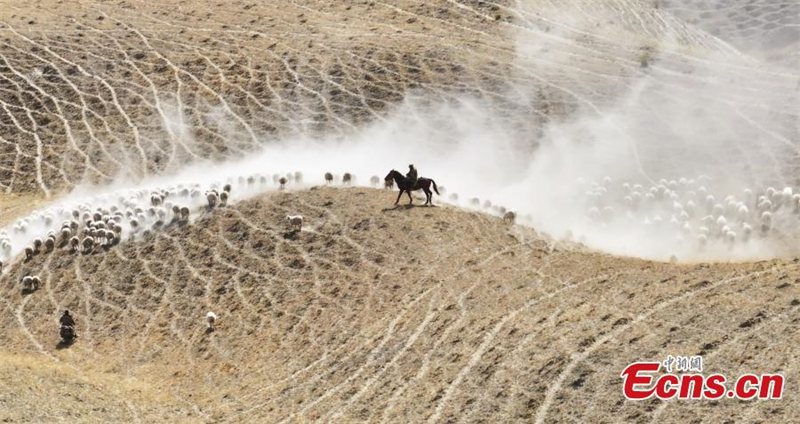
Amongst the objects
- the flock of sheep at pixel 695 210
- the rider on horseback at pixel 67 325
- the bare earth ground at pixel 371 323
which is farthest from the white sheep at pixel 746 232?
the rider on horseback at pixel 67 325

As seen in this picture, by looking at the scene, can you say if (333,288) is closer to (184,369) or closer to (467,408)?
(184,369)

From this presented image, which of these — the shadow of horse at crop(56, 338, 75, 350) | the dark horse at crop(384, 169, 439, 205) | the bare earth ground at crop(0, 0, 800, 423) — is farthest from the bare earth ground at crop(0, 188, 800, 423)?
the dark horse at crop(384, 169, 439, 205)

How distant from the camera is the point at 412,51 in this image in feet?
173

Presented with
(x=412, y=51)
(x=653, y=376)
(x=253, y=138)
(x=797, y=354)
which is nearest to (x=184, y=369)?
(x=653, y=376)

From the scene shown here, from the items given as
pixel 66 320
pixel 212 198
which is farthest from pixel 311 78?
pixel 66 320

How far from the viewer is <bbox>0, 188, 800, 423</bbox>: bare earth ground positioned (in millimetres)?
19547

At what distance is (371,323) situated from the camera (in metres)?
25.2

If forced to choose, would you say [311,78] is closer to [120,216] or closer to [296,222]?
[120,216]

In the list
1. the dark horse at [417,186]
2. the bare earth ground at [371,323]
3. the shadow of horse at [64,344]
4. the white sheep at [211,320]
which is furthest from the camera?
the dark horse at [417,186]

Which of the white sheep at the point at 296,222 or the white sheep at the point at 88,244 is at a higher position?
the white sheep at the point at 296,222

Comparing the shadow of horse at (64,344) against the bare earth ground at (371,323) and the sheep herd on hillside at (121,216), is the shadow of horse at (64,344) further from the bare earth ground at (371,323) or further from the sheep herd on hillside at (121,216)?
the sheep herd on hillside at (121,216)

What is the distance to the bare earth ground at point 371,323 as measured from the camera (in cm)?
1955

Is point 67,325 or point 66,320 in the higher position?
point 66,320

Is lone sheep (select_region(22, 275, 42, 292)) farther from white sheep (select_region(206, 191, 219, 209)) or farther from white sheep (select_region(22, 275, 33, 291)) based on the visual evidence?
white sheep (select_region(206, 191, 219, 209))
